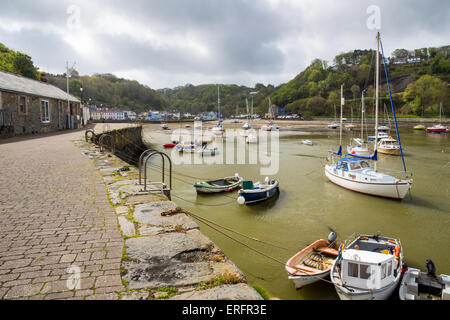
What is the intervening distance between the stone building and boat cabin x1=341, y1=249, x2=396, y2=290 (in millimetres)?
24428

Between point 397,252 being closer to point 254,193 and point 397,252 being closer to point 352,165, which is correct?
point 254,193

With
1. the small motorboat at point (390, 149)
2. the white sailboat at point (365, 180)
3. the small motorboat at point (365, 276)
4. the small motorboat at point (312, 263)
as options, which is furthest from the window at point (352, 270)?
the small motorboat at point (390, 149)

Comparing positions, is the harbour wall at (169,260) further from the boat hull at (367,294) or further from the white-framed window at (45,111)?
the white-framed window at (45,111)

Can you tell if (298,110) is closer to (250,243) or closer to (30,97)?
(30,97)

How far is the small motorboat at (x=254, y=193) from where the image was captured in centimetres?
1511

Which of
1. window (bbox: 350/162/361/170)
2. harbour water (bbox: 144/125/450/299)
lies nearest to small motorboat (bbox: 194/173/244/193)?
harbour water (bbox: 144/125/450/299)

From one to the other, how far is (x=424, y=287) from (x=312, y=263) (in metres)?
2.85

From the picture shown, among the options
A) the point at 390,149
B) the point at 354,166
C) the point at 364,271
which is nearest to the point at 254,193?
the point at 354,166

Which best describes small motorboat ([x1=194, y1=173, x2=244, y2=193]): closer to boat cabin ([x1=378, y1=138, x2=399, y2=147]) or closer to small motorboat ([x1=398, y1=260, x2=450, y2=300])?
Answer: small motorboat ([x1=398, y1=260, x2=450, y2=300])

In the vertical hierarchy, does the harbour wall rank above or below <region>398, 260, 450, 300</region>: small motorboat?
above

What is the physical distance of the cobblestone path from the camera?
3.29m

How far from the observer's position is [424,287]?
7324mm
